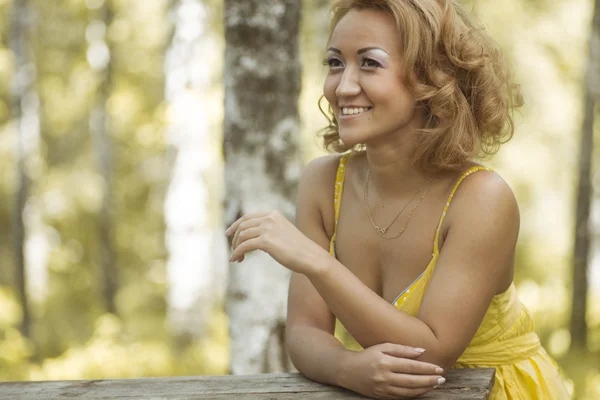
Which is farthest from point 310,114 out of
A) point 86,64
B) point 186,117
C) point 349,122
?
point 349,122

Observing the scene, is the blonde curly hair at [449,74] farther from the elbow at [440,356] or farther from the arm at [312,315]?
the elbow at [440,356]

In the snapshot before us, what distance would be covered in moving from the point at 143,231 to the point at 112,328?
10.4m

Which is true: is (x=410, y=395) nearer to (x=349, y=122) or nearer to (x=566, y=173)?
(x=349, y=122)

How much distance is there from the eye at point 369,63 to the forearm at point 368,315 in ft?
2.03

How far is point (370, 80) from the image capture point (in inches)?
87.8

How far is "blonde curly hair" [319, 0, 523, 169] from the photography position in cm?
224

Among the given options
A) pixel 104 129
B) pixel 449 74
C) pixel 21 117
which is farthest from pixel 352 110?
pixel 104 129

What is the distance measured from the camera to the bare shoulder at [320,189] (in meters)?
2.58

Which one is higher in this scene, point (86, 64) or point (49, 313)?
point (86, 64)

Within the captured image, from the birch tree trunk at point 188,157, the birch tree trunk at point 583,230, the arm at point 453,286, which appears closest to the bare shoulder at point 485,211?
the arm at point 453,286

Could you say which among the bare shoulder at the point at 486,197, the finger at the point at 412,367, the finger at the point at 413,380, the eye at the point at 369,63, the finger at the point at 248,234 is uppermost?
the eye at the point at 369,63

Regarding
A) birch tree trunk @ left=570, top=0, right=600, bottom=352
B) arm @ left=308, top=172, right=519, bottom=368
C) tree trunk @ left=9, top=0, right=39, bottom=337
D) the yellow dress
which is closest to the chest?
arm @ left=308, top=172, right=519, bottom=368

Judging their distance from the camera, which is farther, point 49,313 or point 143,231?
point 143,231

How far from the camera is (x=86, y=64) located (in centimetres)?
1495
